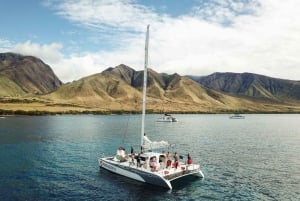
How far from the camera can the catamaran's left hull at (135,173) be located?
156 ft

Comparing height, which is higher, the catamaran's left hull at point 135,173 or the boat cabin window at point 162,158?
the boat cabin window at point 162,158

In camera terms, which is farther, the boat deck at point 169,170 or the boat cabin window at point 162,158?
the boat cabin window at point 162,158

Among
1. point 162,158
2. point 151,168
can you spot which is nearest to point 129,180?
point 151,168

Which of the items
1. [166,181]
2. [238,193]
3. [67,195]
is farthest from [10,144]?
[238,193]

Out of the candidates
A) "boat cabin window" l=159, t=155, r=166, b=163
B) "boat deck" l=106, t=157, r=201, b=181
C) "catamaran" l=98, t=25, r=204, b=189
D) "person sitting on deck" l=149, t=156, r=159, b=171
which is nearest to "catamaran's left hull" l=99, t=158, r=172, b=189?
"catamaran" l=98, t=25, r=204, b=189

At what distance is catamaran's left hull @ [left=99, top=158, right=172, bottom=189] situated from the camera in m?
47.5

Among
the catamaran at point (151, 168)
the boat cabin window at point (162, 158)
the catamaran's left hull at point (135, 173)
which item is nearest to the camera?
the catamaran's left hull at point (135, 173)

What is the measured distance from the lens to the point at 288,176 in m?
56.6

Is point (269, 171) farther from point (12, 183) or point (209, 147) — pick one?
point (12, 183)

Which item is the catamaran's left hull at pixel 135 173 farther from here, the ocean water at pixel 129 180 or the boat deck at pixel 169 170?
the ocean water at pixel 129 180

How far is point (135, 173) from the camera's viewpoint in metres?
51.3

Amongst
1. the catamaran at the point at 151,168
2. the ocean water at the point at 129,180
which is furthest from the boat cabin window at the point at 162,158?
the ocean water at the point at 129,180

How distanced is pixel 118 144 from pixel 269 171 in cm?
4719

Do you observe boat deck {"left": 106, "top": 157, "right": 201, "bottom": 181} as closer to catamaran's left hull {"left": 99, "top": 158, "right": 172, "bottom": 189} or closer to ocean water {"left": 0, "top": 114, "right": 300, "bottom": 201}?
catamaran's left hull {"left": 99, "top": 158, "right": 172, "bottom": 189}
